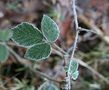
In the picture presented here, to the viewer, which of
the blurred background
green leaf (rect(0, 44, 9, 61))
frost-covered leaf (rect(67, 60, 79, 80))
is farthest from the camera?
the blurred background

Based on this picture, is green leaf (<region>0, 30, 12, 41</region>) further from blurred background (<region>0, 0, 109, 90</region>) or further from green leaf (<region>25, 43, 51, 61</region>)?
green leaf (<region>25, 43, 51, 61</region>)

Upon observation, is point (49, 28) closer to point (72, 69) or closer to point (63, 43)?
point (72, 69)

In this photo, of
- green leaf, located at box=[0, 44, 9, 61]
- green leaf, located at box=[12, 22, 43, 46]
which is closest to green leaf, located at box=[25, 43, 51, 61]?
green leaf, located at box=[12, 22, 43, 46]

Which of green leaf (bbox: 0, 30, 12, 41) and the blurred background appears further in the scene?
the blurred background

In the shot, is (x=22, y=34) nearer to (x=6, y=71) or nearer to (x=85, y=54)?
(x=6, y=71)

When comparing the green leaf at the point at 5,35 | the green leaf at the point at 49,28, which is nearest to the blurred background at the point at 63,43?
the green leaf at the point at 5,35

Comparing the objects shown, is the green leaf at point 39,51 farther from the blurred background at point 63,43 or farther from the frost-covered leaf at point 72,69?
the blurred background at point 63,43
